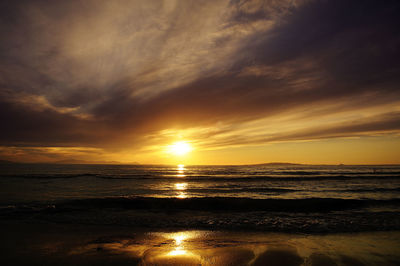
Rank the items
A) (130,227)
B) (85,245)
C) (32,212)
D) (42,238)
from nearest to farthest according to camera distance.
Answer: (85,245) → (42,238) → (130,227) → (32,212)

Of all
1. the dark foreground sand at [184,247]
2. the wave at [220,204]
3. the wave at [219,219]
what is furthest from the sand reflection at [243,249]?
the wave at [220,204]

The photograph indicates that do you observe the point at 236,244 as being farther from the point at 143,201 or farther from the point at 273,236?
the point at 143,201

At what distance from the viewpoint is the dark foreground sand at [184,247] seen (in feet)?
15.9

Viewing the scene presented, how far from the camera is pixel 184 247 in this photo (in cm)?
583

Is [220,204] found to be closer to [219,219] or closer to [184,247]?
[219,219]

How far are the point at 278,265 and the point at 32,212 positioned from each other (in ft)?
38.2

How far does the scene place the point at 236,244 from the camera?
19.9 feet

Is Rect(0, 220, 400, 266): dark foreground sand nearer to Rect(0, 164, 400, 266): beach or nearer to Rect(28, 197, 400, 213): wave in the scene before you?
Rect(0, 164, 400, 266): beach

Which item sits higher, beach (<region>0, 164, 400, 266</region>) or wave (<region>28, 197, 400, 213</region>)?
beach (<region>0, 164, 400, 266</region>)

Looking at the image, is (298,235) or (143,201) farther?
(143,201)

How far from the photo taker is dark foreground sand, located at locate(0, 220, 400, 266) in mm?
4840

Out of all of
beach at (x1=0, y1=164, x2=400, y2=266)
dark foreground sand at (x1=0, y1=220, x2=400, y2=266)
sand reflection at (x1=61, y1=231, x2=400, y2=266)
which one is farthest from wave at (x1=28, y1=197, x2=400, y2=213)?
sand reflection at (x1=61, y1=231, x2=400, y2=266)

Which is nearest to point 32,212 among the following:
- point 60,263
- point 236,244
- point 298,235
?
point 60,263

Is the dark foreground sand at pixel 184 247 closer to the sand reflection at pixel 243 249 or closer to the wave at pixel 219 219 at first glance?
the sand reflection at pixel 243 249
